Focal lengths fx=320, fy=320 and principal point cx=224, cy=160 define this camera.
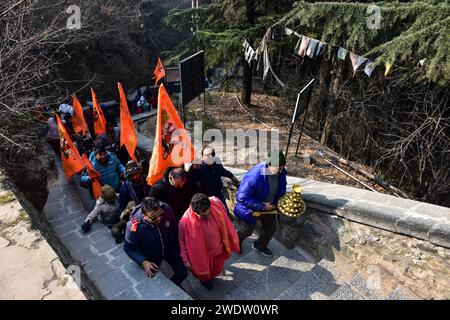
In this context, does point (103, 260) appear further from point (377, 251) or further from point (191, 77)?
point (191, 77)

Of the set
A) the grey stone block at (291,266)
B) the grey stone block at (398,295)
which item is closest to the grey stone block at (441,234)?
the grey stone block at (398,295)

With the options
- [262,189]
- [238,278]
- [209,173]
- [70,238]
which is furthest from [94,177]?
[262,189]

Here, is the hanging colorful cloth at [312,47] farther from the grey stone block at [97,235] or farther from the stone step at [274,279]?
the grey stone block at [97,235]

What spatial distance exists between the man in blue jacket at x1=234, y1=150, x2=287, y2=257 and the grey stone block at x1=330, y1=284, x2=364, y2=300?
129 centimetres

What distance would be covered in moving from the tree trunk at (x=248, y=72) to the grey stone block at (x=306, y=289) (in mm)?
8505

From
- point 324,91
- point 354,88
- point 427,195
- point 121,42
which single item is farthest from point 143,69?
point 427,195

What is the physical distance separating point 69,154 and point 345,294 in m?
5.64

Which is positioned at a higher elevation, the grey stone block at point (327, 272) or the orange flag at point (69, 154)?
the orange flag at point (69, 154)

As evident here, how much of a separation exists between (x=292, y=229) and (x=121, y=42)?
18.3m

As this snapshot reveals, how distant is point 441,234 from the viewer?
11.3ft

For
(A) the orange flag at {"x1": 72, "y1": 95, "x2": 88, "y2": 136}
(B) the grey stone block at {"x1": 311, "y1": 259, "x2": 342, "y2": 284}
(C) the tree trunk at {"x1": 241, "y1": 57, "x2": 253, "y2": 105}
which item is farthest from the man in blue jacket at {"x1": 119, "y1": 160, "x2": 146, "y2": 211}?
(C) the tree trunk at {"x1": 241, "y1": 57, "x2": 253, "y2": 105}

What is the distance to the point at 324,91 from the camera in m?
10.8

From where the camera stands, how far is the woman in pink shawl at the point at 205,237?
12.3 feet

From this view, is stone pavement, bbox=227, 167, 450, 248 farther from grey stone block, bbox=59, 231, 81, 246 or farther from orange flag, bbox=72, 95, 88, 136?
orange flag, bbox=72, 95, 88, 136
